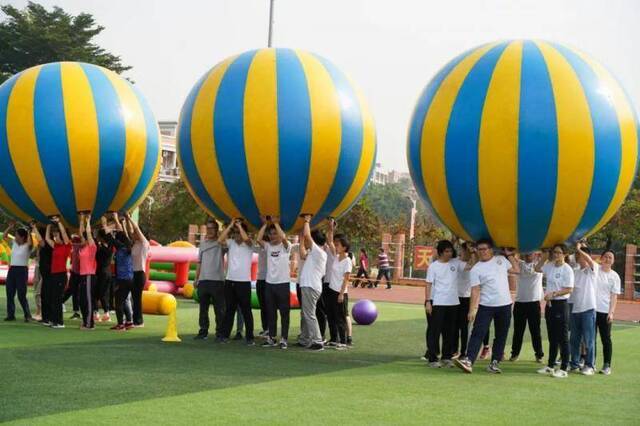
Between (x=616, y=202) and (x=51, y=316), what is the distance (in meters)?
7.09

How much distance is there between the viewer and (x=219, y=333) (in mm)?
10766

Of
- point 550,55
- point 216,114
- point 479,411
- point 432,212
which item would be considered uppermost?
point 550,55

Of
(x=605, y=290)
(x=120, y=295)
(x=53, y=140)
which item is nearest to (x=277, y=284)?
(x=120, y=295)

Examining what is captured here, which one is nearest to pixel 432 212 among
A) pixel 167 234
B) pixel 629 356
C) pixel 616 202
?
pixel 616 202

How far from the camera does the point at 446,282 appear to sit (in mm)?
9539

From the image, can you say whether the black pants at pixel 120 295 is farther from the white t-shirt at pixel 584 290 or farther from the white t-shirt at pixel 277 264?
the white t-shirt at pixel 584 290

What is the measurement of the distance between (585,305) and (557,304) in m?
0.28

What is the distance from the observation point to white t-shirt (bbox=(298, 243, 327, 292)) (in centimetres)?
1045

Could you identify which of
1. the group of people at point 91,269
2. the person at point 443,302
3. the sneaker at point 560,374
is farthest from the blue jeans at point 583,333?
the group of people at point 91,269

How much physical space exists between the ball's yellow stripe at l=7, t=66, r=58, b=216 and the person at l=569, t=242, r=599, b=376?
5.85m

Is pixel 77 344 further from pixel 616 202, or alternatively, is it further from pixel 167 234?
pixel 167 234

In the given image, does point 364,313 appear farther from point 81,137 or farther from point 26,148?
point 26,148

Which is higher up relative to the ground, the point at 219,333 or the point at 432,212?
the point at 432,212

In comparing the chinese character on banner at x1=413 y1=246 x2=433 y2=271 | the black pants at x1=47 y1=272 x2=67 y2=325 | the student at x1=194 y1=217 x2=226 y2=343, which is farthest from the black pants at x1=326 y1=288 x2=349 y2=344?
the chinese character on banner at x1=413 y1=246 x2=433 y2=271
